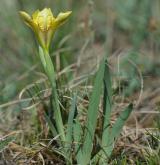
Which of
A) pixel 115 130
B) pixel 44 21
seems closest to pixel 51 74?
pixel 44 21

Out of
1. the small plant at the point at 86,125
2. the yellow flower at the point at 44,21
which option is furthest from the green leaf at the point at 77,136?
the yellow flower at the point at 44,21

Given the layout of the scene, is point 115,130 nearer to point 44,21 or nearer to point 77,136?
point 77,136

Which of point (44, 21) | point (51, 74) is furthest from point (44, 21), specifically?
point (51, 74)

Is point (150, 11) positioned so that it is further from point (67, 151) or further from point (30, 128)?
point (67, 151)

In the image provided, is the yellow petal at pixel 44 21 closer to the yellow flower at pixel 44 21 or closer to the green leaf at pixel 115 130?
the yellow flower at pixel 44 21

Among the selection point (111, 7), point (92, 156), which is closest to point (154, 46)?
point (111, 7)

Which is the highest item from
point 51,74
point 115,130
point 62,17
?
point 62,17

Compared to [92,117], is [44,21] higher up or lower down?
higher up

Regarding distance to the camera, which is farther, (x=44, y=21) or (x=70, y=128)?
(x=70, y=128)
